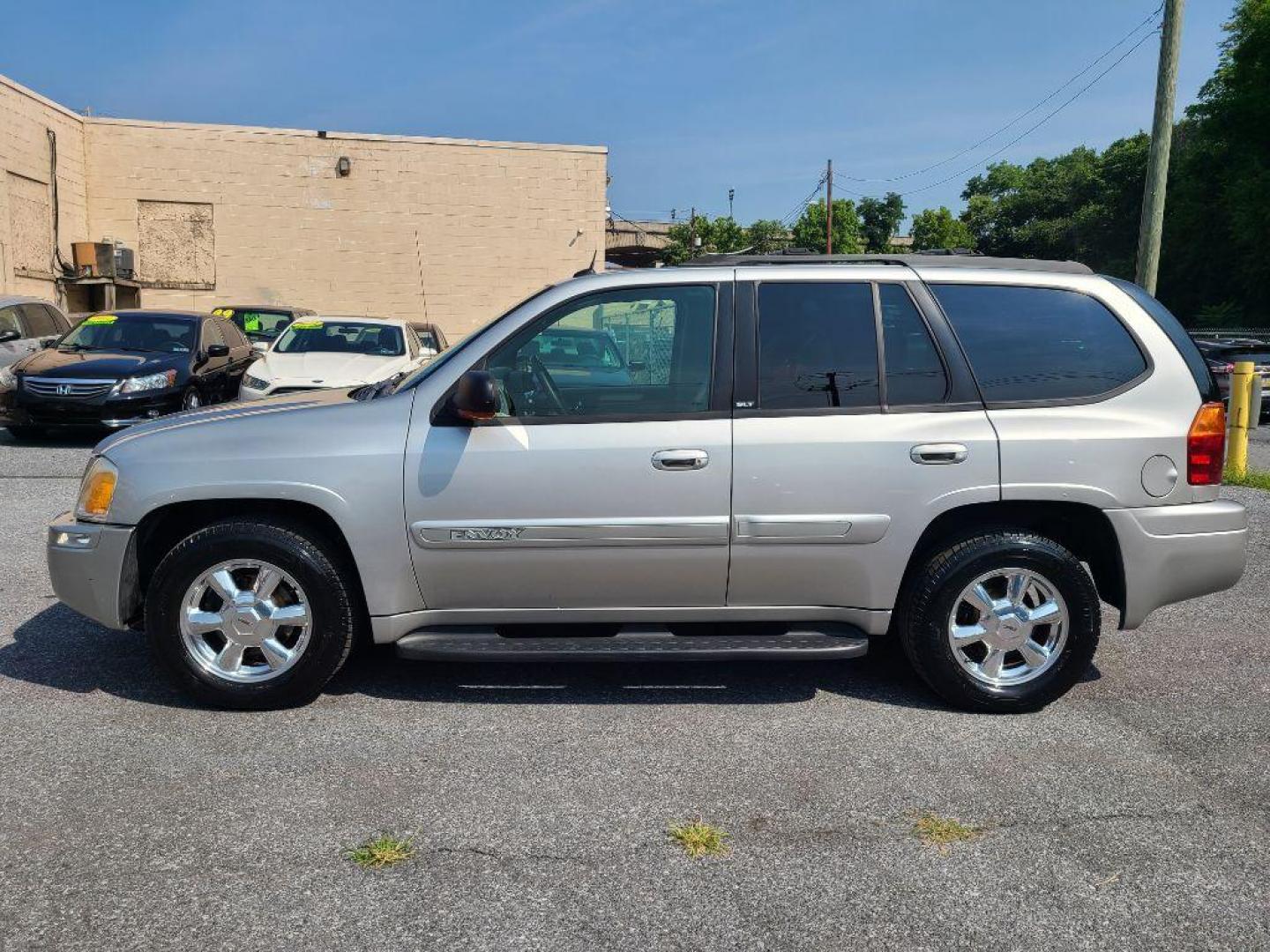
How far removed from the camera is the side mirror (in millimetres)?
4074

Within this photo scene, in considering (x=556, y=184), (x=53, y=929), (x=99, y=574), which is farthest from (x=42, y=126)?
(x=53, y=929)

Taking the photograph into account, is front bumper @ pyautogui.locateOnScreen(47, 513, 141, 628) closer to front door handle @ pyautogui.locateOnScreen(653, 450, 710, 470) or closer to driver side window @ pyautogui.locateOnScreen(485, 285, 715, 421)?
driver side window @ pyautogui.locateOnScreen(485, 285, 715, 421)

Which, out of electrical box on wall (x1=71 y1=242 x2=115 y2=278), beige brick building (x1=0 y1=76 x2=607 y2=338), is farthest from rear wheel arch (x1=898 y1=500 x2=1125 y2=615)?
electrical box on wall (x1=71 y1=242 x2=115 y2=278)

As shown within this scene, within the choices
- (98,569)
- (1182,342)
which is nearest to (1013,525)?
(1182,342)

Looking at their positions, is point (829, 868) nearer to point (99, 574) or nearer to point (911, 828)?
point (911, 828)

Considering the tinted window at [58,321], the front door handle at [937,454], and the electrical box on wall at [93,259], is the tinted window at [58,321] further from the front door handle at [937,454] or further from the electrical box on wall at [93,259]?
the front door handle at [937,454]

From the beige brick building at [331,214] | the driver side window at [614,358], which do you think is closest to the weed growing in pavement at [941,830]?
the driver side window at [614,358]

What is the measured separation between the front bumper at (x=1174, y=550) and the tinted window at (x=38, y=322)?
14.1 m

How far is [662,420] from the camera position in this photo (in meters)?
4.27

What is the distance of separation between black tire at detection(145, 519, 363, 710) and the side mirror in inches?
32.5

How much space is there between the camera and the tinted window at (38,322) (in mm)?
14331

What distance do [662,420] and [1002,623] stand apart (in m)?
1.58

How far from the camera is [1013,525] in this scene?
14.8ft

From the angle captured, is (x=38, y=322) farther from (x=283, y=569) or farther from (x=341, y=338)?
(x=283, y=569)
